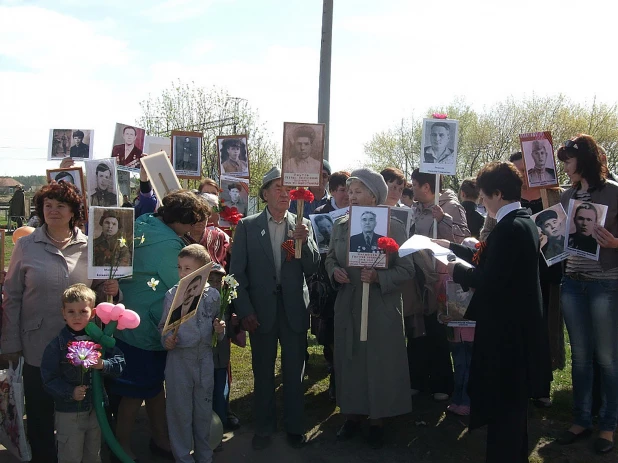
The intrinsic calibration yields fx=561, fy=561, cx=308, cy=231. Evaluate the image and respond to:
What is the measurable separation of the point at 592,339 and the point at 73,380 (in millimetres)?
4025

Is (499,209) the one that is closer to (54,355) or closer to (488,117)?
(54,355)

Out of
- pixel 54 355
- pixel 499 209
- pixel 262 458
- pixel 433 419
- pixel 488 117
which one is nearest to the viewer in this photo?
pixel 54 355

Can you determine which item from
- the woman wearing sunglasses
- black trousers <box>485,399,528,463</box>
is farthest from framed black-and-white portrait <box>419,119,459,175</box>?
black trousers <box>485,399,528,463</box>

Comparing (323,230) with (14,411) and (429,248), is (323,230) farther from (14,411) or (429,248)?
(14,411)

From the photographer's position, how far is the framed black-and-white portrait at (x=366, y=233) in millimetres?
4570

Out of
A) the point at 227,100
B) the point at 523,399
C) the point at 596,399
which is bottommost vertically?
the point at 596,399

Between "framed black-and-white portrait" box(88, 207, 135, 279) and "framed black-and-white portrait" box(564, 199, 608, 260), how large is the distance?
3416mm

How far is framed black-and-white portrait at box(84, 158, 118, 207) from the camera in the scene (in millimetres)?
5195

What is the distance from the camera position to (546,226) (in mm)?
4629

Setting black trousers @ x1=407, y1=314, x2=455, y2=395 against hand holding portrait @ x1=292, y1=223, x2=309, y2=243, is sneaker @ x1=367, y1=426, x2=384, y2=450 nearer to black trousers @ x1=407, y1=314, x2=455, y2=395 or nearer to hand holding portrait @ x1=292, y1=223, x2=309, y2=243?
black trousers @ x1=407, y1=314, x2=455, y2=395

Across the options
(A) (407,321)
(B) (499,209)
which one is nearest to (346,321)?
(A) (407,321)

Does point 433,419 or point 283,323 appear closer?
point 283,323

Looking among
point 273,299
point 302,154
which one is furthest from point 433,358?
point 302,154

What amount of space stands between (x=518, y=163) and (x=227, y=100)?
63.5 ft
